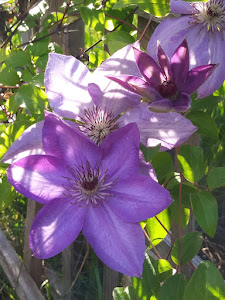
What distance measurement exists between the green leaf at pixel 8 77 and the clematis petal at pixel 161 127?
446 millimetres

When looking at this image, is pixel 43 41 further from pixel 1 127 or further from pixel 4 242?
pixel 4 242

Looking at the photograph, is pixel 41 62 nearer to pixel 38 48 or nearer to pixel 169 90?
pixel 38 48

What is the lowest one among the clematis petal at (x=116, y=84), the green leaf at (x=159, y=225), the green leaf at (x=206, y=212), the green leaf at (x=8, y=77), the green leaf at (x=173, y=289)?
the green leaf at (x=159, y=225)

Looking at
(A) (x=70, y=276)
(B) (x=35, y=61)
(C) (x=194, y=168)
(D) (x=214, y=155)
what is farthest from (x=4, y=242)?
Result: (C) (x=194, y=168)

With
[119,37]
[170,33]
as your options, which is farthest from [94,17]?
[170,33]

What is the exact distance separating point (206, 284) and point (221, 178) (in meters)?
0.17

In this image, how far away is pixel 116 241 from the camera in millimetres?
515

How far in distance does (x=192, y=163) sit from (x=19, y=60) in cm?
43

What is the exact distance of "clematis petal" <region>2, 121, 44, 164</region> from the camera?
1.85 feet

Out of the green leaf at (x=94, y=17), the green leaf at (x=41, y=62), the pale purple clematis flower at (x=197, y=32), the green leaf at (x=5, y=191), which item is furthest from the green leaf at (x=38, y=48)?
the pale purple clematis flower at (x=197, y=32)

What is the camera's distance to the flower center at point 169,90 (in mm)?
496

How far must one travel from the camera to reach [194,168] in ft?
2.27

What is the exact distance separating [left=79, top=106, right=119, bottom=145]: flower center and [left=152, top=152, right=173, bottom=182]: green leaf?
0.15 m

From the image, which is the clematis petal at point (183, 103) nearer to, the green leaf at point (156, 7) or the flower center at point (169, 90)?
the flower center at point (169, 90)
